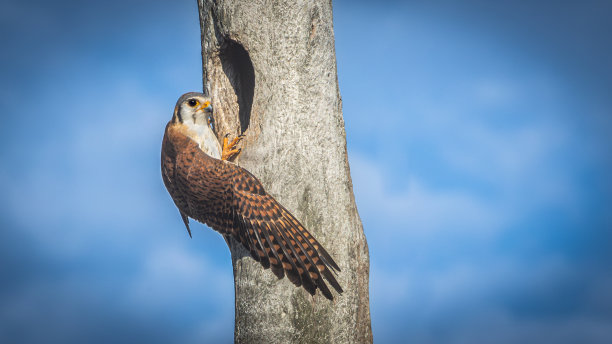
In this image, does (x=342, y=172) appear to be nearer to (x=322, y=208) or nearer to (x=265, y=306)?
(x=322, y=208)

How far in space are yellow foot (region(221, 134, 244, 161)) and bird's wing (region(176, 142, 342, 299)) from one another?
347 mm

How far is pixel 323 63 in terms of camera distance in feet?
15.8

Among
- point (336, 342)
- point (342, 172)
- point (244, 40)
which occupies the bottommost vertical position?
point (336, 342)

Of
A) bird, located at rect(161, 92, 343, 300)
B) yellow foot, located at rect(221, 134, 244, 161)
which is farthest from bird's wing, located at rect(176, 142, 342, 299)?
yellow foot, located at rect(221, 134, 244, 161)

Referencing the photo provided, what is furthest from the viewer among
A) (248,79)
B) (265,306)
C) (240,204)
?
(248,79)

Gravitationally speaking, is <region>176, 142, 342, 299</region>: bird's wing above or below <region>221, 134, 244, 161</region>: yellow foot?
below

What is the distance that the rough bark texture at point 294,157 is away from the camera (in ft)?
15.2

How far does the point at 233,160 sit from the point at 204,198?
52cm

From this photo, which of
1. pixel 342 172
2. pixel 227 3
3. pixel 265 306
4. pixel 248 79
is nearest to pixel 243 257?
pixel 265 306

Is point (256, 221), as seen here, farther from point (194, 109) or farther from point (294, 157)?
point (194, 109)

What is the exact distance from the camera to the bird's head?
462 cm

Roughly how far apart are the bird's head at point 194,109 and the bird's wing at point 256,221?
360mm

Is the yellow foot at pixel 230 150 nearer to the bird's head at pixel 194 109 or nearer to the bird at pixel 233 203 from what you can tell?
the bird at pixel 233 203

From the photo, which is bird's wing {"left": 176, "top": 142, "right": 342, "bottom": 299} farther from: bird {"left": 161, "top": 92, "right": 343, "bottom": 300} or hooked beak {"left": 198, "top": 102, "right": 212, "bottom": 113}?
hooked beak {"left": 198, "top": 102, "right": 212, "bottom": 113}
